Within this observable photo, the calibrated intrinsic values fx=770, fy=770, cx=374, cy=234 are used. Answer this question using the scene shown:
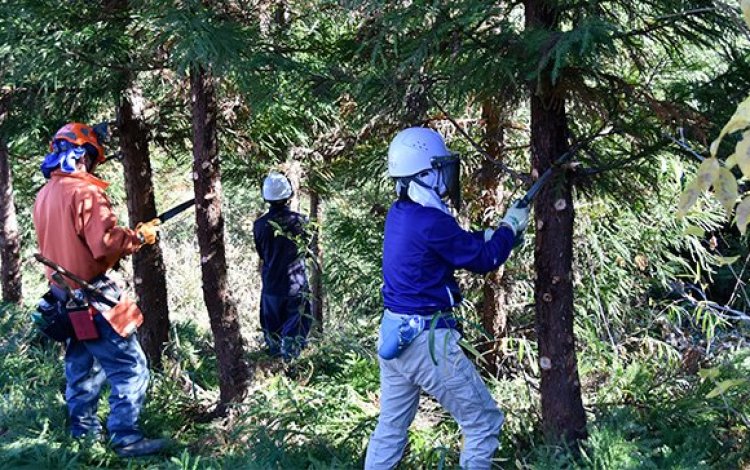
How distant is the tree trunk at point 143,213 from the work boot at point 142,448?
6.82 feet

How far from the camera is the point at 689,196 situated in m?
1.68

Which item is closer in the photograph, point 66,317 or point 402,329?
point 402,329

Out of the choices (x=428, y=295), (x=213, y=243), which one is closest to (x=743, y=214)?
(x=428, y=295)

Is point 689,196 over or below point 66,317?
over

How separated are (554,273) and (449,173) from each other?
838mm

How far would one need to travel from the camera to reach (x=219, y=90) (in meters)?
6.58

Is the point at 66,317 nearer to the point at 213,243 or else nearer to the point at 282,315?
the point at 213,243

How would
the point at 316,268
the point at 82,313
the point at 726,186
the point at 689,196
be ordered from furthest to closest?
the point at 316,268, the point at 82,313, the point at 689,196, the point at 726,186

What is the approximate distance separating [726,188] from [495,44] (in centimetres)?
252

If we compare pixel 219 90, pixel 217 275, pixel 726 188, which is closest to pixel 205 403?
pixel 217 275

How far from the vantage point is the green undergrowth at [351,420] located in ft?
14.7

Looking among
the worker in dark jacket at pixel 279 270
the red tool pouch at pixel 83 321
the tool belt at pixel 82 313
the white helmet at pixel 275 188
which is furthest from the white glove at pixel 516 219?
the white helmet at pixel 275 188

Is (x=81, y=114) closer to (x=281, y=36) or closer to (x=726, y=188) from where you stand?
(x=281, y=36)

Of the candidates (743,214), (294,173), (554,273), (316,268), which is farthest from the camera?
(294,173)
